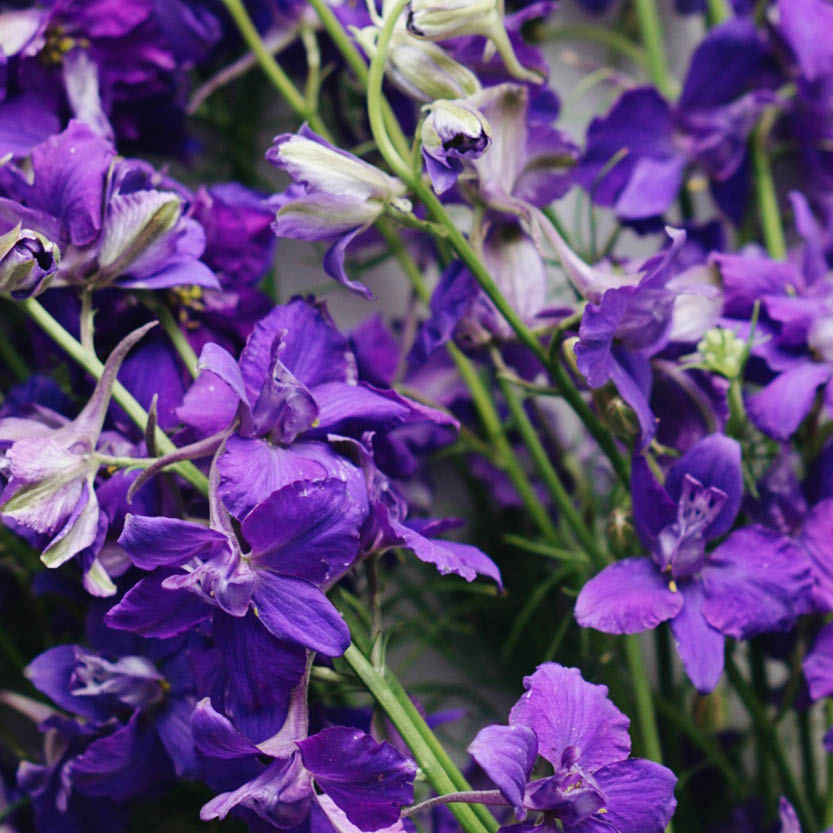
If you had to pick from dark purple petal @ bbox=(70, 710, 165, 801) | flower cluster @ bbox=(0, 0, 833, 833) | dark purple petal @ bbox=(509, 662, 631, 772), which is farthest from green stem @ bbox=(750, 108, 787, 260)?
dark purple petal @ bbox=(70, 710, 165, 801)

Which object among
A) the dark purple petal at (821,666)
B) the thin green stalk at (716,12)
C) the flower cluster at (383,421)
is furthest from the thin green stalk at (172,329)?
the thin green stalk at (716,12)

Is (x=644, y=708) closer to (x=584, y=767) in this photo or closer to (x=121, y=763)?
(x=584, y=767)

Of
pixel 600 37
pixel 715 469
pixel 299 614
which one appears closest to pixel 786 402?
pixel 715 469

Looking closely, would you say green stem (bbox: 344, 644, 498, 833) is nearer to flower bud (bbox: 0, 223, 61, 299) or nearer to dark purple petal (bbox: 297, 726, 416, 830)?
dark purple petal (bbox: 297, 726, 416, 830)

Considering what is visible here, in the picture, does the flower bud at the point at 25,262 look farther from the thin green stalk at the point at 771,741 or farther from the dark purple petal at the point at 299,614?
the thin green stalk at the point at 771,741

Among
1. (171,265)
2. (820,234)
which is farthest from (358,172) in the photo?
(820,234)

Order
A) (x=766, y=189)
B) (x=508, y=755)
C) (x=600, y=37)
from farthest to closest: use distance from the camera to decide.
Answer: (x=600, y=37)
(x=766, y=189)
(x=508, y=755)

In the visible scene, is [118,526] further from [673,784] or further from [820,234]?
[820,234]
